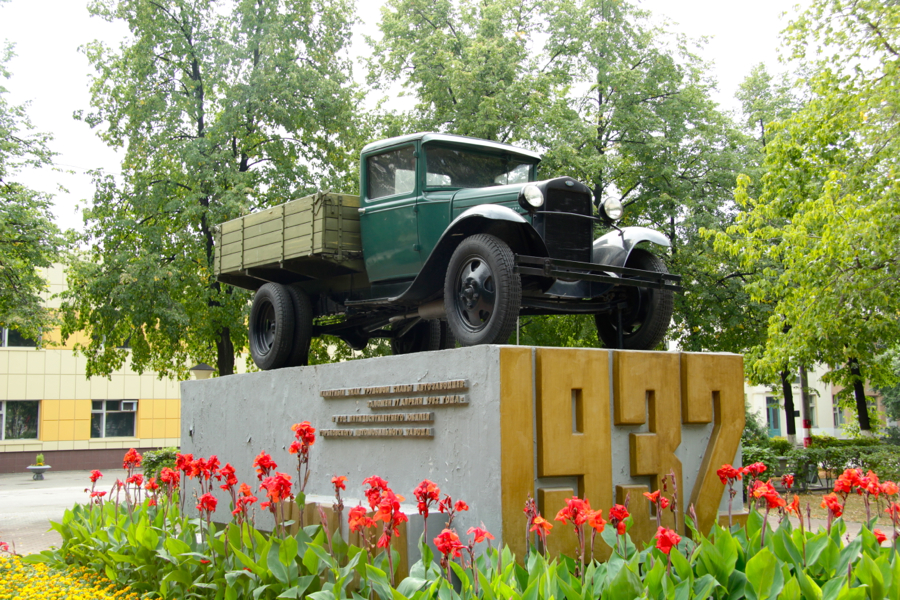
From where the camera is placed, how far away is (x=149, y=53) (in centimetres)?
1656

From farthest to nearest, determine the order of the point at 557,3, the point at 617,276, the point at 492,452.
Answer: the point at 557,3
the point at 617,276
the point at 492,452

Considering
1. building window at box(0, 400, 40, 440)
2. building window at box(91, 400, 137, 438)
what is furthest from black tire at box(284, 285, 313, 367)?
building window at box(91, 400, 137, 438)

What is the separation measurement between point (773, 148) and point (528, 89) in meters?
5.25

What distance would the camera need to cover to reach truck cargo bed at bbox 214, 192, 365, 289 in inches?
276

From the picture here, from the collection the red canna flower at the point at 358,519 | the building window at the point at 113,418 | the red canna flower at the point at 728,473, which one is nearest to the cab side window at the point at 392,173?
the red canna flower at the point at 358,519

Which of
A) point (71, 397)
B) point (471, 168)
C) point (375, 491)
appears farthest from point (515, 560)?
point (71, 397)

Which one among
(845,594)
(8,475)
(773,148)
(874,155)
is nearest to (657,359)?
(845,594)

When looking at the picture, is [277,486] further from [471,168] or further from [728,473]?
[471,168]

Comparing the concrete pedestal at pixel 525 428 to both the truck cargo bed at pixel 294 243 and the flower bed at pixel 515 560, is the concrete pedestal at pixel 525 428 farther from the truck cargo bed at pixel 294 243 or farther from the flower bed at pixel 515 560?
the truck cargo bed at pixel 294 243

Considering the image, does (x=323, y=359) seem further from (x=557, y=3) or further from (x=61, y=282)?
(x=61, y=282)

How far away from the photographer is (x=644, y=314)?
6.44m

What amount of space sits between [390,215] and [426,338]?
2.03 metres

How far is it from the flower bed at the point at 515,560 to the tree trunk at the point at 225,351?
34.8 feet

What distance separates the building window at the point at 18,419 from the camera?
29.0 m
